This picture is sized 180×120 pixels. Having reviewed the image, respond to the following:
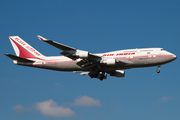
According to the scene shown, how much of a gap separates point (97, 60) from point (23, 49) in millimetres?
16700

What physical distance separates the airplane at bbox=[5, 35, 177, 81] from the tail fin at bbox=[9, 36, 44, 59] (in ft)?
2.73

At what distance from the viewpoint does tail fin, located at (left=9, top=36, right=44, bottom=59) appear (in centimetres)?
5700

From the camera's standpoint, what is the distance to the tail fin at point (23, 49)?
57.0m

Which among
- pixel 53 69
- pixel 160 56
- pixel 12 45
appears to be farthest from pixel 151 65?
pixel 12 45

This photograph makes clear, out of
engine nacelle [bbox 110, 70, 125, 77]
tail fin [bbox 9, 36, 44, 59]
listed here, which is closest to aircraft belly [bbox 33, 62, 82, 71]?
tail fin [bbox 9, 36, 44, 59]

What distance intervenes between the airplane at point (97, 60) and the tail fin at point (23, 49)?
83cm

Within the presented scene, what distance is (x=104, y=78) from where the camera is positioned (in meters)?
56.9

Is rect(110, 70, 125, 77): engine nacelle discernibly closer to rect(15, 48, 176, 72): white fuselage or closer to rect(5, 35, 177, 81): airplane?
rect(5, 35, 177, 81): airplane

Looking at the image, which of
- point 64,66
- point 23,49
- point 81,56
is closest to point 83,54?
point 81,56

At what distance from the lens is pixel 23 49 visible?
58.1m

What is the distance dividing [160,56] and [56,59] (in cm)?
1931

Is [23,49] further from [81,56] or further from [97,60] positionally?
[97,60]

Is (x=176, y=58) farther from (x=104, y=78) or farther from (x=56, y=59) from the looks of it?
(x=56, y=59)

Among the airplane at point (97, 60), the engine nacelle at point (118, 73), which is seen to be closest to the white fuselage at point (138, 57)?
the airplane at point (97, 60)
